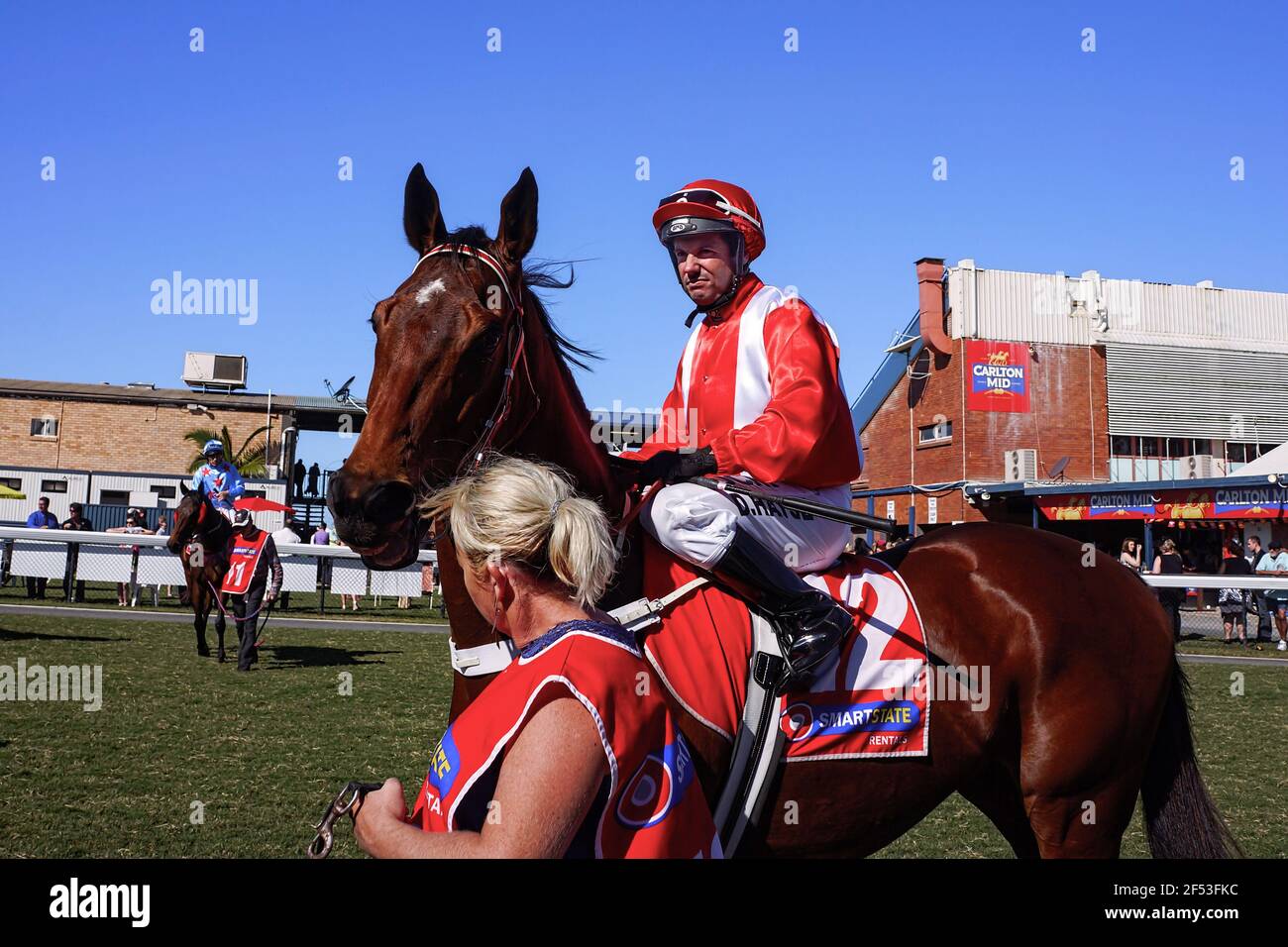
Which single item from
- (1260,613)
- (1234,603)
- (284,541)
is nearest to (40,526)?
(284,541)

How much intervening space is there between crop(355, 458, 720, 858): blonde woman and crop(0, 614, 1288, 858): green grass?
3421 millimetres

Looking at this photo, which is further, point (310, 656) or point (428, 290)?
point (310, 656)

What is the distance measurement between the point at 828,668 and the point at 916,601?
509 millimetres

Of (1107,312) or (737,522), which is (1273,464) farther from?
(737,522)

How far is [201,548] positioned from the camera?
11.2 m

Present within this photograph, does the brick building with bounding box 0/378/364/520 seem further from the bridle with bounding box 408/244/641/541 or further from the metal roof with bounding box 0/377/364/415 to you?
the bridle with bounding box 408/244/641/541

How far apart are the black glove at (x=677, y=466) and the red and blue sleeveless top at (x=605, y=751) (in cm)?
101

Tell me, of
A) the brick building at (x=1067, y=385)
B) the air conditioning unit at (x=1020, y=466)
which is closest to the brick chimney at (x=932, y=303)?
the brick building at (x=1067, y=385)

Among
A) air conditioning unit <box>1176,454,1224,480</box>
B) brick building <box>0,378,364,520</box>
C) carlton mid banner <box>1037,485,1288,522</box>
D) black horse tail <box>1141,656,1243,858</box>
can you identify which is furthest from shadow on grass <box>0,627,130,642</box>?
air conditioning unit <box>1176,454,1224,480</box>

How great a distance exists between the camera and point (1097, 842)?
308cm

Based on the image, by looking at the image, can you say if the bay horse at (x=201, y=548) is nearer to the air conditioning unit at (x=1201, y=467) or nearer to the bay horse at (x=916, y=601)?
the bay horse at (x=916, y=601)
